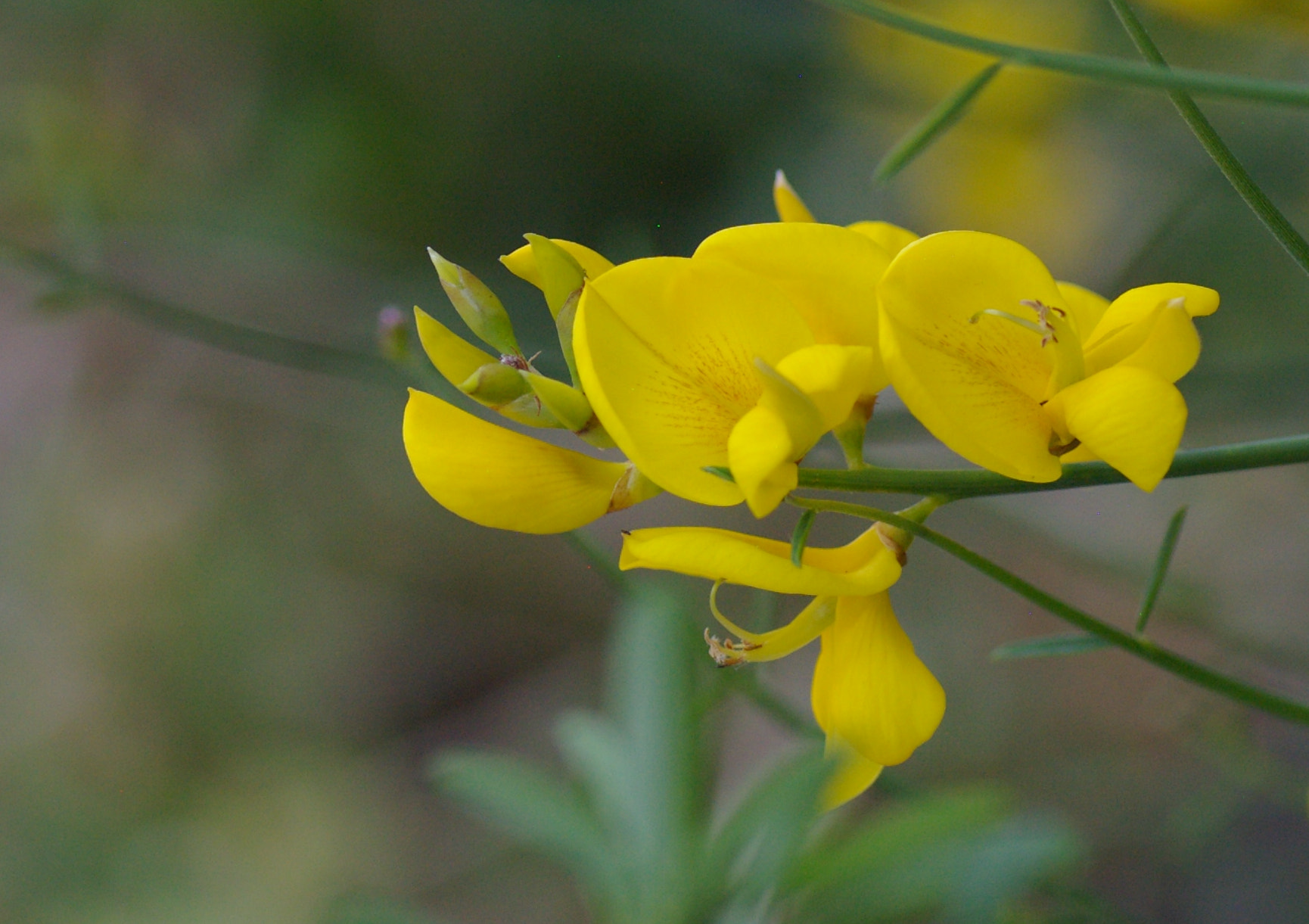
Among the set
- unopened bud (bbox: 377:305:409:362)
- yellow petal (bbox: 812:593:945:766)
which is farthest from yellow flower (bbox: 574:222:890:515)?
unopened bud (bbox: 377:305:409:362)

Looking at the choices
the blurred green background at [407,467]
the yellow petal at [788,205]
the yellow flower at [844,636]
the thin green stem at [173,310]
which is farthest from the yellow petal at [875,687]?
the blurred green background at [407,467]

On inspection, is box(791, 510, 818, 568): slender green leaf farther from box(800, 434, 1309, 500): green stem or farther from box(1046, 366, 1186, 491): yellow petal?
box(1046, 366, 1186, 491): yellow petal

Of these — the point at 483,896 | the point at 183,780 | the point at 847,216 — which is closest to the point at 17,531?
the point at 183,780

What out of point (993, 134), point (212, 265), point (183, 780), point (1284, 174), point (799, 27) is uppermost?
point (212, 265)

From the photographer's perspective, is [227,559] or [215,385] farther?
[215,385]

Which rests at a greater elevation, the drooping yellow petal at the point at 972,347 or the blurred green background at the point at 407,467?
the blurred green background at the point at 407,467

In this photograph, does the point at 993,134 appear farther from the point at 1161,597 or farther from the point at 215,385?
the point at 215,385

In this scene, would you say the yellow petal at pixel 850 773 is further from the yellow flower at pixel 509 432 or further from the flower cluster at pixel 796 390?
the yellow flower at pixel 509 432
